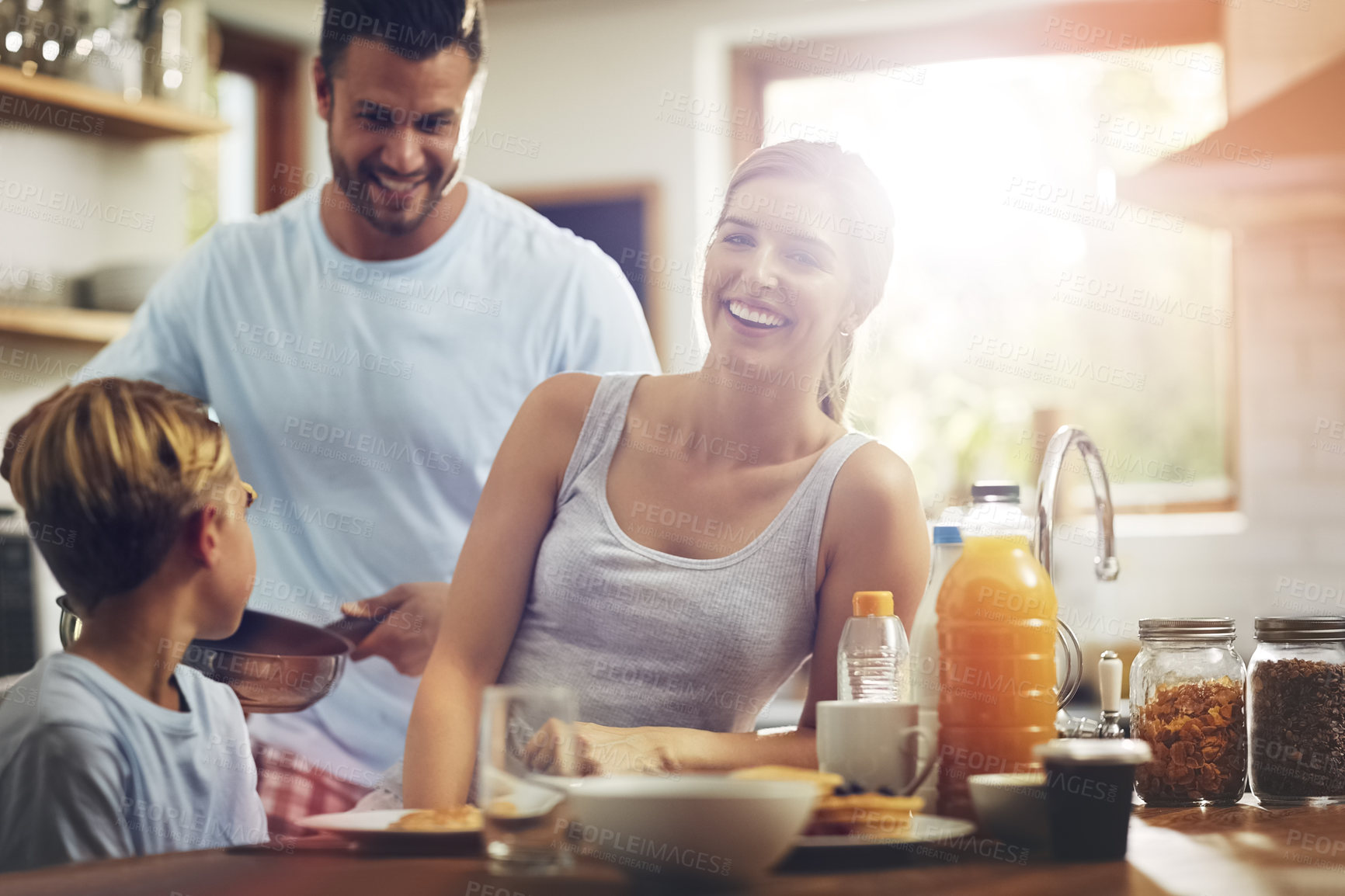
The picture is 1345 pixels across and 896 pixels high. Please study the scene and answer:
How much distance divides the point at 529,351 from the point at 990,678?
1.03m

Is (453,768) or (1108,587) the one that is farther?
(1108,587)

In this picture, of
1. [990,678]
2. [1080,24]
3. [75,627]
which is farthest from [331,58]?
[1080,24]

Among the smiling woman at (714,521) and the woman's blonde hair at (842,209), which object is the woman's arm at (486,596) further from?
the woman's blonde hair at (842,209)

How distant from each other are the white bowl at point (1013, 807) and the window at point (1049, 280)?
2537 millimetres

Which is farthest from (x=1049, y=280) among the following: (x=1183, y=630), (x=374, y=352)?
(x=1183, y=630)

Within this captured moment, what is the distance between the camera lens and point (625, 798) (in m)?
0.62

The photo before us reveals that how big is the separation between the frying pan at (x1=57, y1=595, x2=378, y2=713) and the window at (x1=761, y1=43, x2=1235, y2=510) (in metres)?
1.97

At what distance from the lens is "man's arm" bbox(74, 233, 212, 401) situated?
169cm

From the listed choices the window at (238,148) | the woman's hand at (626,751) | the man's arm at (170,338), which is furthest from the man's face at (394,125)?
the window at (238,148)

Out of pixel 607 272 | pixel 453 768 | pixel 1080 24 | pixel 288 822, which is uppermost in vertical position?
pixel 1080 24

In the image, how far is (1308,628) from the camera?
96 centimetres

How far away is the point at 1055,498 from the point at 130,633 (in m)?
0.91

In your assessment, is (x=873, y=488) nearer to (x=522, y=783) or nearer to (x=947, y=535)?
(x=947, y=535)

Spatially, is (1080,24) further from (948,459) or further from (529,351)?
(529,351)
